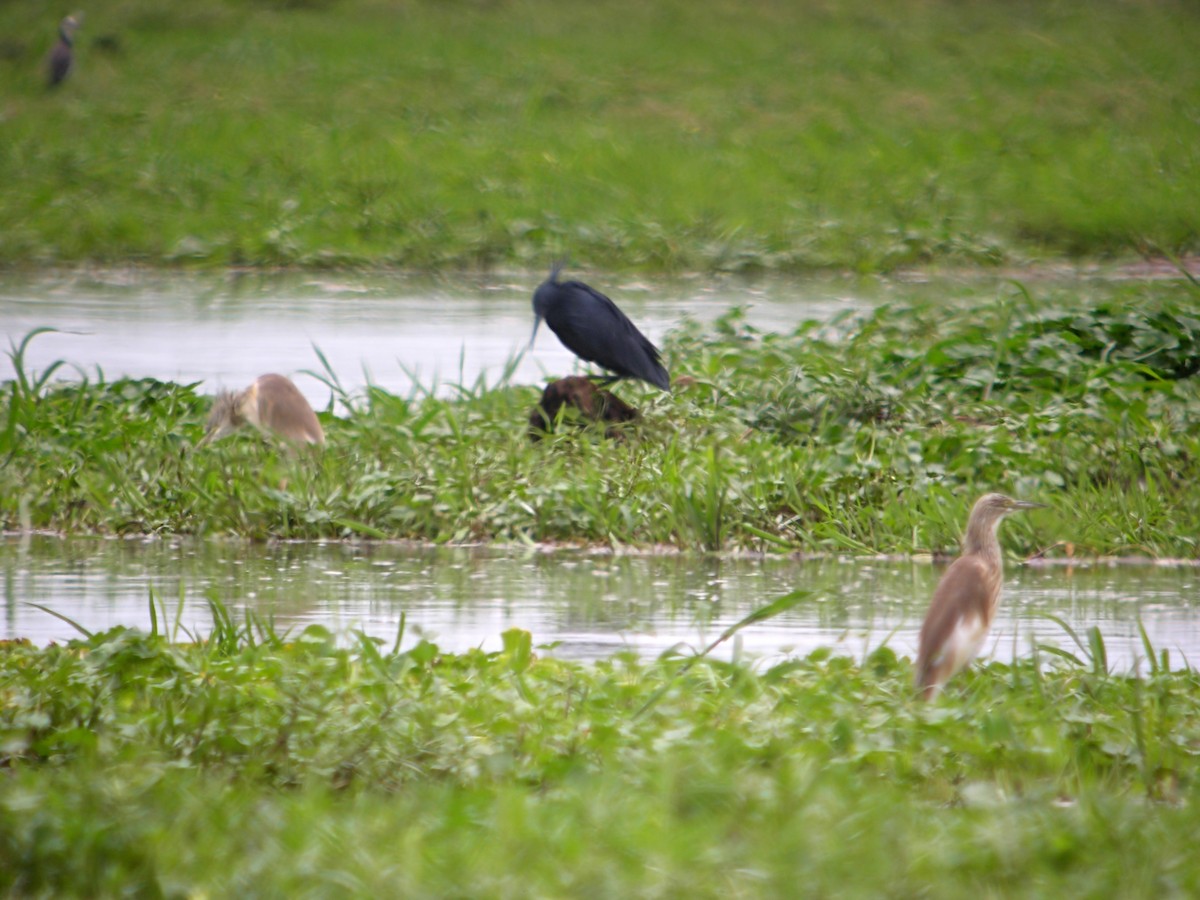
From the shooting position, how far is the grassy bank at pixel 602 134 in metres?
15.7

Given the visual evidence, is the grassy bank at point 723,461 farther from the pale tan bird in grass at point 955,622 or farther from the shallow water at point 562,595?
the pale tan bird in grass at point 955,622

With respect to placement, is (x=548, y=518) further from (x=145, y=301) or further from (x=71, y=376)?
(x=145, y=301)

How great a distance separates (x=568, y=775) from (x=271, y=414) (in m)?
3.98

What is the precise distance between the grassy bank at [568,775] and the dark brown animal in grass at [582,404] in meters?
3.18

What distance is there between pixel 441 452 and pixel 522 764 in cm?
363

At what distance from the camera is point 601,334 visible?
8.36m

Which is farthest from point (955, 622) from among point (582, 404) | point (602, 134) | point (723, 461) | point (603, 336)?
point (602, 134)

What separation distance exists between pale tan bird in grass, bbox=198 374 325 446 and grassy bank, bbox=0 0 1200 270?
7539mm

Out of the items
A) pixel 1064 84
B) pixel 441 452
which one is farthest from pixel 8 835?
pixel 1064 84

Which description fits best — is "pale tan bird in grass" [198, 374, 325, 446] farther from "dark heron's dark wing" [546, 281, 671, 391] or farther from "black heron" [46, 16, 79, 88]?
"black heron" [46, 16, 79, 88]

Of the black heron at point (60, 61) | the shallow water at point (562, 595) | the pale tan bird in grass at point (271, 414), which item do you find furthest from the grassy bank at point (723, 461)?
the black heron at point (60, 61)

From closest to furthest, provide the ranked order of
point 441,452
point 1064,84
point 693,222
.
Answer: point 441,452
point 693,222
point 1064,84

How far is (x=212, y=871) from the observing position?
3373 millimetres

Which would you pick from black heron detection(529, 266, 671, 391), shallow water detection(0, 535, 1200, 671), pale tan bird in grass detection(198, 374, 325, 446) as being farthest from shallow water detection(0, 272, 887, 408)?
shallow water detection(0, 535, 1200, 671)
